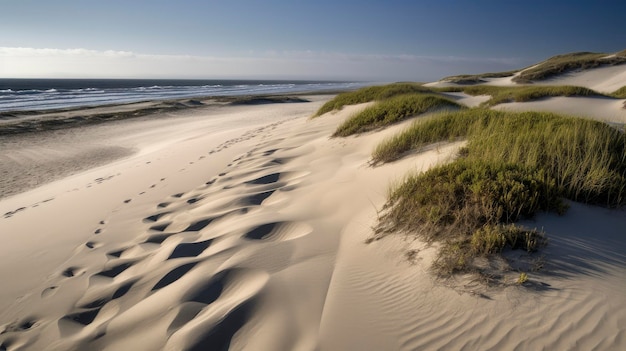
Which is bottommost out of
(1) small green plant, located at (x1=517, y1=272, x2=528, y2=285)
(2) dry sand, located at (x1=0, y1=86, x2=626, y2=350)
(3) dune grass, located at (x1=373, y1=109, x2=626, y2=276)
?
(2) dry sand, located at (x1=0, y1=86, x2=626, y2=350)

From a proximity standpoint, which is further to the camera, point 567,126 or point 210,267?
point 567,126

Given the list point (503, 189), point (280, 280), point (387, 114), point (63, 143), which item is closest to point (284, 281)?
point (280, 280)

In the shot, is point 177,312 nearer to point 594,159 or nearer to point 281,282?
point 281,282

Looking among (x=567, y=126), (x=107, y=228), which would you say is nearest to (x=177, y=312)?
(x=107, y=228)

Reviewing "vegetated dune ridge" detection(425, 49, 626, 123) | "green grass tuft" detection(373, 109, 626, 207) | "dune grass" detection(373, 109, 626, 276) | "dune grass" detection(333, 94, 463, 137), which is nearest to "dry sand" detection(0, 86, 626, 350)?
"dune grass" detection(373, 109, 626, 276)

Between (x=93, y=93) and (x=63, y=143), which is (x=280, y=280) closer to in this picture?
(x=63, y=143)

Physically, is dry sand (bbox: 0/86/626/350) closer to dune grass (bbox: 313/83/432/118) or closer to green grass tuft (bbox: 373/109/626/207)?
green grass tuft (bbox: 373/109/626/207)

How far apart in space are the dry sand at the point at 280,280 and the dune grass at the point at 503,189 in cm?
18

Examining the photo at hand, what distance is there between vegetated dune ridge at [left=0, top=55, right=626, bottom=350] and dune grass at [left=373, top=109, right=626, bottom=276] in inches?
7.1

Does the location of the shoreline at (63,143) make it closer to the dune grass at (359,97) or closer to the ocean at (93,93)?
the dune grass at (359,97)

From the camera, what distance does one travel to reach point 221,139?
461 inches

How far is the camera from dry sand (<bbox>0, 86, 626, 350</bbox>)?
217 cm

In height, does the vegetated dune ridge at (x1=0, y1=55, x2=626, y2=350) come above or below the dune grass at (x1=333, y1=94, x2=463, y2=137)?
below

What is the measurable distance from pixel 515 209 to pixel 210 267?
2.75 metres
